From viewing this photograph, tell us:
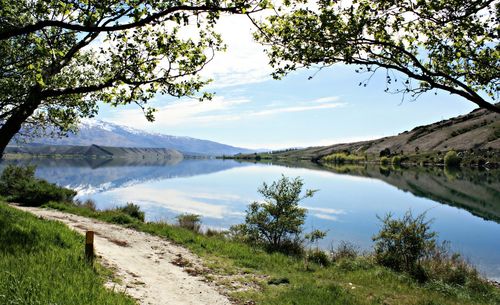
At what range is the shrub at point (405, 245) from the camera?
66.5 ft

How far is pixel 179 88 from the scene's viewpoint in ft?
55.9

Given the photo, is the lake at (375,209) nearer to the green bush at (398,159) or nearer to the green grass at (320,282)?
the green grass at (320,282)

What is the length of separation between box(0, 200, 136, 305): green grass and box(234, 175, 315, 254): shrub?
11919 millimetres

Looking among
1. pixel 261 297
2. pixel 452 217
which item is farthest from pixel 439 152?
pixel 261 297

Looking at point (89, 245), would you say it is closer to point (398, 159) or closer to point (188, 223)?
point (188, 223)

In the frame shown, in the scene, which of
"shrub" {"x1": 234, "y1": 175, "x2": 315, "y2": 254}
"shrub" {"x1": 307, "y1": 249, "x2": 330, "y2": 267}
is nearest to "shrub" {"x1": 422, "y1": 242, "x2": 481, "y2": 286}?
A: "shrub" {"x1": 307, "y1": 249, "x2": 330, "y2": 267}

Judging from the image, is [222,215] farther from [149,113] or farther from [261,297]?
Answer: [261,297]

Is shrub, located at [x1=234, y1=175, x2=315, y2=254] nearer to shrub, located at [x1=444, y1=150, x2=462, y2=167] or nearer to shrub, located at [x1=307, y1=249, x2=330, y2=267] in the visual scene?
shrub, located at [x1=307, y1=249, x2=330, y2=267]

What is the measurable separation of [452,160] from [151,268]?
517 feet

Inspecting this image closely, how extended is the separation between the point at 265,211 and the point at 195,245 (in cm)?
557

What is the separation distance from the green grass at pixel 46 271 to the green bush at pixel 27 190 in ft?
66.9

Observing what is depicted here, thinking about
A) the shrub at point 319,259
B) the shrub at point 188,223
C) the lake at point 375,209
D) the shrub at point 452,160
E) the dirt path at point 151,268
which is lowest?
the lake at point 375,209

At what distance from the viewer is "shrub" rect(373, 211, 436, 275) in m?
20.3

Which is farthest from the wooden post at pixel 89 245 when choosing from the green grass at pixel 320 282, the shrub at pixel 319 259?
the shrub at pixel 319 259
